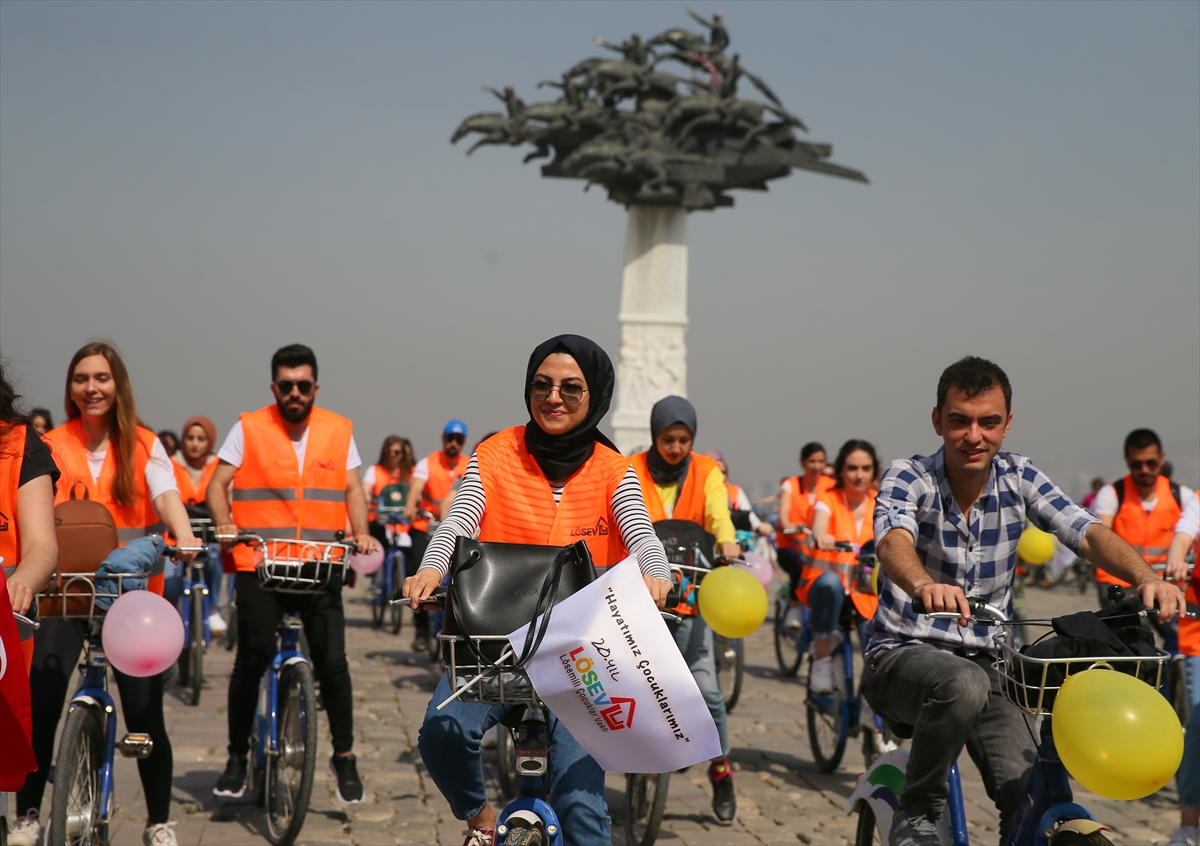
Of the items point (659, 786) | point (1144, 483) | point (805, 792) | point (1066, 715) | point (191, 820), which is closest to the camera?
point (1066, 715)

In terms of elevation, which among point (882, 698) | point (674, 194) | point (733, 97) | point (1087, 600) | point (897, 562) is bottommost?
point (1087, 600)

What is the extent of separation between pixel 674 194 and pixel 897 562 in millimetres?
22495

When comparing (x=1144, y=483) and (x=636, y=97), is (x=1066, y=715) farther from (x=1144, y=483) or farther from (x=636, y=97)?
Answer: (x=636, y=97)

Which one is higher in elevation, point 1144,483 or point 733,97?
point 733,97

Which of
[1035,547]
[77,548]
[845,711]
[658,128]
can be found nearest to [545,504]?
[77,548]

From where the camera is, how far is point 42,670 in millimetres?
5230

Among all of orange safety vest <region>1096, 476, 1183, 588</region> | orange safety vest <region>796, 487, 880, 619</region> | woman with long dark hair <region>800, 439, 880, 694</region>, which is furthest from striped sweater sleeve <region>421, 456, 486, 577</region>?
orange safety vest <region>1096, 476, 1183, 588</region>

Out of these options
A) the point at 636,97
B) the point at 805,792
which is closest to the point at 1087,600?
the point at 636,97

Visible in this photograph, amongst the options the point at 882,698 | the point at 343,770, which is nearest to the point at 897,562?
the point at 882,698

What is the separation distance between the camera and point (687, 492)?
23.8 ft

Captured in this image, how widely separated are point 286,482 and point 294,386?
0.51 m

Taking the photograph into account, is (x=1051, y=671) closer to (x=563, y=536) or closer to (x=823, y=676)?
(x=563, y=536)

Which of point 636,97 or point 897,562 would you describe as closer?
point 897,562

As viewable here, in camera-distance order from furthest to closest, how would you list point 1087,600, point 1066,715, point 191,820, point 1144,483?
point 1087,600 < point 1144,483 < point 191,820 < point 1066,715
